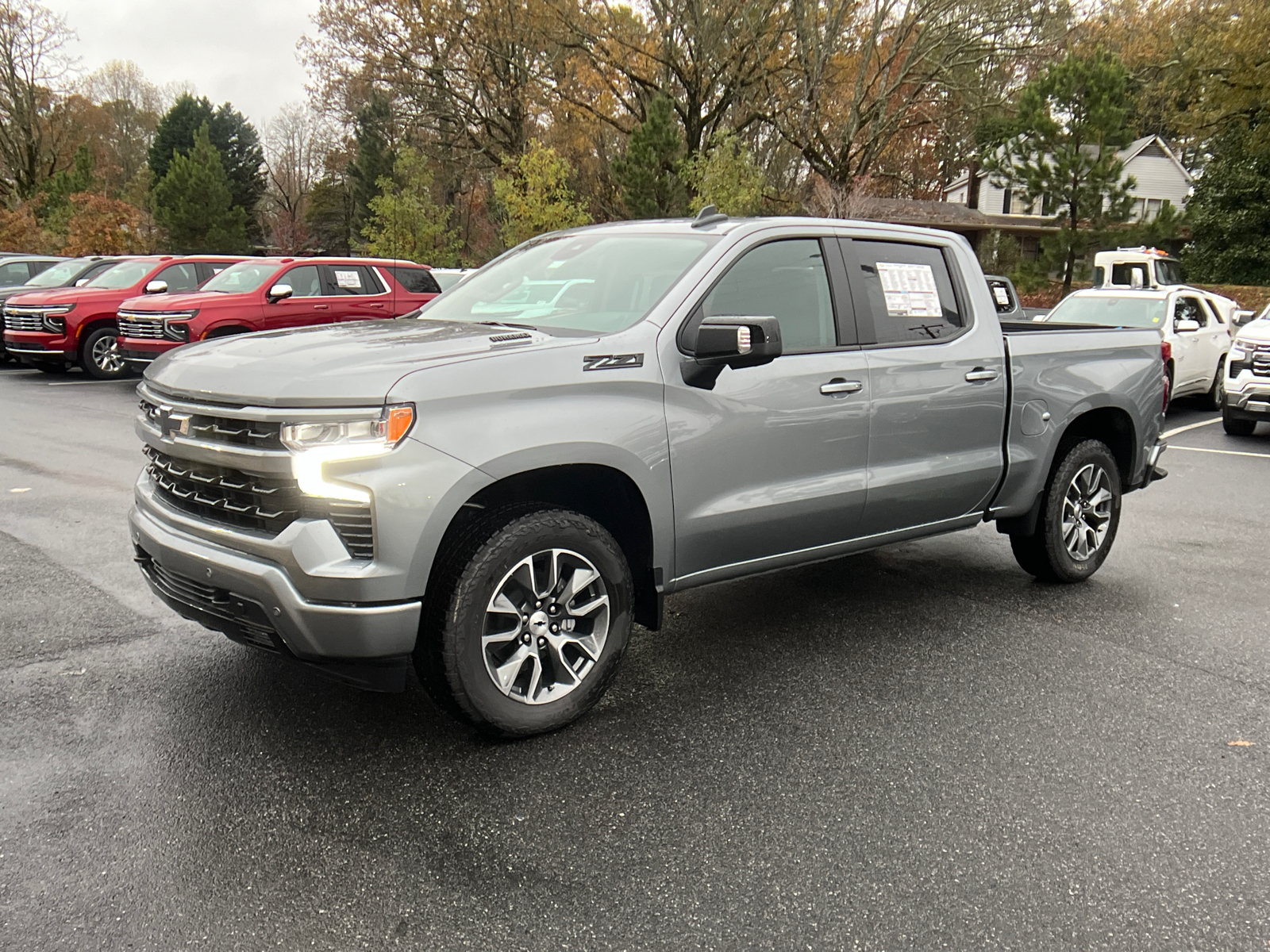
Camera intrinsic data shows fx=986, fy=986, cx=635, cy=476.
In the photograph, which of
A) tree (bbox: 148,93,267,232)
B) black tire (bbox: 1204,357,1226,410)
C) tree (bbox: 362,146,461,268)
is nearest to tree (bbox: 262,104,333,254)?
tree (bbox: 148,93,267,232)

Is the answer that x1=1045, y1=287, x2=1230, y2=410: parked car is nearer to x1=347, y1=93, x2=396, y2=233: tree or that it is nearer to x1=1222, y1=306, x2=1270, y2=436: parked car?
x1=1222, y1=306, x2=1270, y2=436: parked car

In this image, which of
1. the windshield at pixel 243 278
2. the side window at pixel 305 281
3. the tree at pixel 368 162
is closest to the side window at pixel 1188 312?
the side window at pixel 305 281

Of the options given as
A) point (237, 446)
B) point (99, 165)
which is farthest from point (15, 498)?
point (99, 165)

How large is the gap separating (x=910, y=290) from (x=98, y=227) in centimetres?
3358

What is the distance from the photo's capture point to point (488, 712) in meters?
3.34

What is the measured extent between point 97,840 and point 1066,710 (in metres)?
3.41

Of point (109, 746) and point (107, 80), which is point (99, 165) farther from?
point (109, 746)

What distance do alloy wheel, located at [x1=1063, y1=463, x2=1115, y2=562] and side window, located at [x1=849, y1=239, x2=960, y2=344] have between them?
1304 millimetres

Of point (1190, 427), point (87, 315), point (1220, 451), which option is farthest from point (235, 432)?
point (87, 315)

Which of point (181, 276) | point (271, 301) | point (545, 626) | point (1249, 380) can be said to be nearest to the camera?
point (545, 626)

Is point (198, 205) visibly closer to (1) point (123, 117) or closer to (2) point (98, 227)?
(2) point (98, 227)

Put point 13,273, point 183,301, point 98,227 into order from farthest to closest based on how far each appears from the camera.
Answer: point 98,227 → point 13,273 → point 183,301

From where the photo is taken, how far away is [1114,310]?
1299 cm

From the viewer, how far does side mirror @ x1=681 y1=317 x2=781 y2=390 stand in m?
3.53
